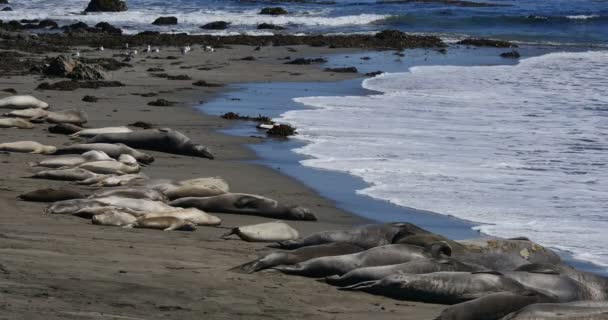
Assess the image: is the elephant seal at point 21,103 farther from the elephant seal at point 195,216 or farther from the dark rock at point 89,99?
the elephant seal at point 195,216

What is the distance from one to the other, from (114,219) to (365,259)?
223cm

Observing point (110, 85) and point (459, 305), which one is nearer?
point (459, 305)

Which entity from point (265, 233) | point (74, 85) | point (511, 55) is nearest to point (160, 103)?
Answer: point (74, 85)

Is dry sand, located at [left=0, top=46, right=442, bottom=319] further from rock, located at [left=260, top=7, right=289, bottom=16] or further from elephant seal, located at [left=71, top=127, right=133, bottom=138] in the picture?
rock, located at [left=260, top=7, right=289, bottom=16]

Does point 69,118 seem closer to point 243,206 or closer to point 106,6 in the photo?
point 243,206

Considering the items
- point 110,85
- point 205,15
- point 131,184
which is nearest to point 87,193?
point 131,184

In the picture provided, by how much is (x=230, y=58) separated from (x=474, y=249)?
17783 millimetres

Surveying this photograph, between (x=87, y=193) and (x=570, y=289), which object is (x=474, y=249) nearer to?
(x=570, y=289)

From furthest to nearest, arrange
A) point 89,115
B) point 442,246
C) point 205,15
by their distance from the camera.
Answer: point 205,15
point 89,115
point 442,246

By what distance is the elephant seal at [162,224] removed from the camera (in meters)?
7.89

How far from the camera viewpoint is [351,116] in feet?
51.7

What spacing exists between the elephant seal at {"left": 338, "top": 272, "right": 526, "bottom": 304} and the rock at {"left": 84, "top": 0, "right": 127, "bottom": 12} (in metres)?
38.0

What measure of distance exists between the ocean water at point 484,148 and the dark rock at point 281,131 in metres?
0.22

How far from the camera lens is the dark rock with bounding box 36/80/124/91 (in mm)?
16766
